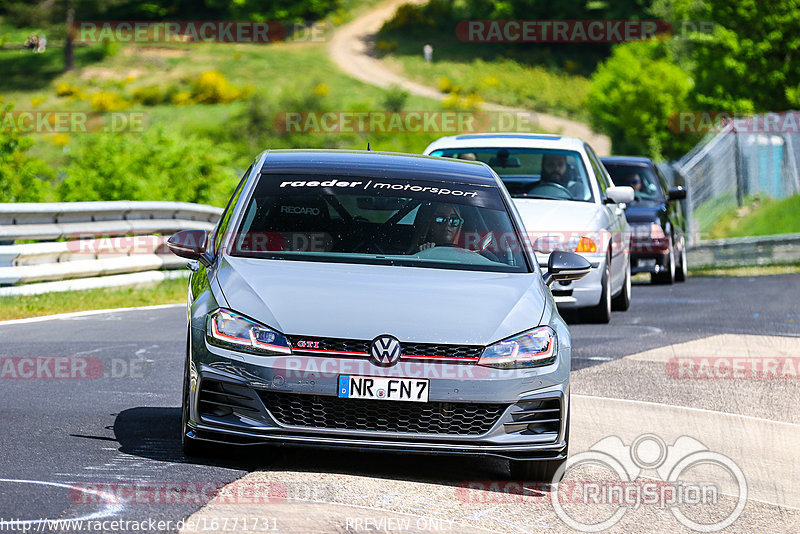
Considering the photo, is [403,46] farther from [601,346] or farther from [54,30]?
[601,346]

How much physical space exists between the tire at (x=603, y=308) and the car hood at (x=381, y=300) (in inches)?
260

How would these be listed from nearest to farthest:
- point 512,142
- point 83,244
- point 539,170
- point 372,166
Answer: point 372,166 < point 539,170 < point 512,142 < point 83,244

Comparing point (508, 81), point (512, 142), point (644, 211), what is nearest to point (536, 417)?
point (512, 142)

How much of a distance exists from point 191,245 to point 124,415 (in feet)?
4.31

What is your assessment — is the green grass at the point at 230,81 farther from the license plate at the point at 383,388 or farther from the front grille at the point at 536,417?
the license plate at the point at 383,388

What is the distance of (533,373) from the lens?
6.39 meters

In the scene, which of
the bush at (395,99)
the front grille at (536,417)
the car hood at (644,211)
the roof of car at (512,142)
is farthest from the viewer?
the bush at (395,99)

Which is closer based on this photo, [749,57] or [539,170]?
[539,170]

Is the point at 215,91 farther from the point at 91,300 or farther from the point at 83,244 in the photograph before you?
the point at 91,300

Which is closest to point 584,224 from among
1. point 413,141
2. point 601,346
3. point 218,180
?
point 601,346

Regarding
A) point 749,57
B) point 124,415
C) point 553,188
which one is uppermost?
point 749,57

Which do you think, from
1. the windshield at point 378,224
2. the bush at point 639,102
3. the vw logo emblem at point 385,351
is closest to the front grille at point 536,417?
the vw logo emblem at point 385,351

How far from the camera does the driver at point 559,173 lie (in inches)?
549

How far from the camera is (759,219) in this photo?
119 feet
